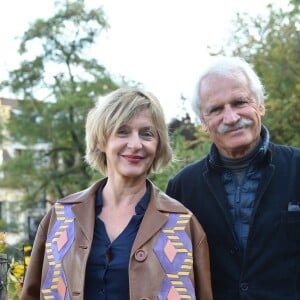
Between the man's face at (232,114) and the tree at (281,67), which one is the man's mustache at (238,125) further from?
the tree at (281,67)

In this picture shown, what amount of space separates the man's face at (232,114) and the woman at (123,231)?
0.94ft

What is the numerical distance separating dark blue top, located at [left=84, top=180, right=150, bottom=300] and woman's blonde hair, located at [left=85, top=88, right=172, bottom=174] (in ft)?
1.56

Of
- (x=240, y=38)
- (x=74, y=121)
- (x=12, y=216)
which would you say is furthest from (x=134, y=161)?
(x=12, y=216)

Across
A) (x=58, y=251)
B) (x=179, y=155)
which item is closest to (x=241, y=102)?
(x=58, y=251)

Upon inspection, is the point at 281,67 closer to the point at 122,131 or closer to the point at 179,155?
the point at 179,155

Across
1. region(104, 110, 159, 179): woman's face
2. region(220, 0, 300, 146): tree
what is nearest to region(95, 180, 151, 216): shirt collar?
region(104, 110, 159, 179): woman's face

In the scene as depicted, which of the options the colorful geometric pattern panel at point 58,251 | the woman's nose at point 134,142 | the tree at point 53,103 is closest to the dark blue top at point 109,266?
the colorful geometric pattern panel at point 58,251

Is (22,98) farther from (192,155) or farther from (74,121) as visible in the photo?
(192,155)

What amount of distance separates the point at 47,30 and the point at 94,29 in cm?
178

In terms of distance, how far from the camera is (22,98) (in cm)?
2541

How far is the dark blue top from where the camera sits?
3.24 meters

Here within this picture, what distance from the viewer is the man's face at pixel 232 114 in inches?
139

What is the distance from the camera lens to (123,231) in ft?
11.1

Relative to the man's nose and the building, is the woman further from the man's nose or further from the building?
the building
